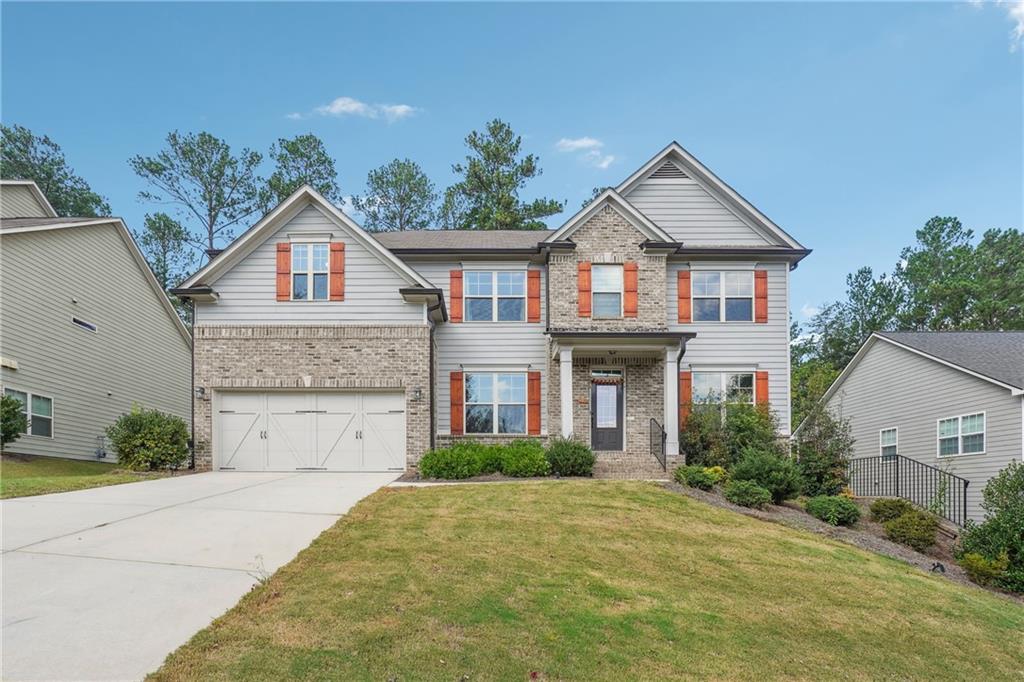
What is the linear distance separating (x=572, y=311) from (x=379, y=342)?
5225mm

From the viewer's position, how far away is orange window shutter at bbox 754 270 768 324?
17.9 m

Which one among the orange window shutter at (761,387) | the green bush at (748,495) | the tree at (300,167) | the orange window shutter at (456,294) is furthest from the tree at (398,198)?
the green bush at (748,495)

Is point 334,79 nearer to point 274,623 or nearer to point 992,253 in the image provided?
point 274,623

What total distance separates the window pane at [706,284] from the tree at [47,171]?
110 ft

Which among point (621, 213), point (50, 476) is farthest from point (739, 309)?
point (50, 476)

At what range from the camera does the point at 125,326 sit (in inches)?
848

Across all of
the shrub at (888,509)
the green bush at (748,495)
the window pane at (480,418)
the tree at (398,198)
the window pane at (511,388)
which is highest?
the tree at (398,198)

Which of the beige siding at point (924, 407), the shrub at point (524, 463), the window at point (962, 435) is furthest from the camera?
the window at point (962, 435)

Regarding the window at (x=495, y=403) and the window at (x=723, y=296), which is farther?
the window at (x=723, y=296)

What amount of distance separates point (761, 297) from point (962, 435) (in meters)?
6.38

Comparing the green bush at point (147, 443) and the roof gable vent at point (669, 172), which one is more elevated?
the roof gable vent at point (669, 172)

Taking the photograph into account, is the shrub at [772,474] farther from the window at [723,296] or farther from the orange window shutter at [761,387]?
the window at [723,296]

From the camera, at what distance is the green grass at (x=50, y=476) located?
11026mm

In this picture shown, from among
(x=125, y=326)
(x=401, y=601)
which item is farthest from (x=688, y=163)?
(x=125, y=326)
